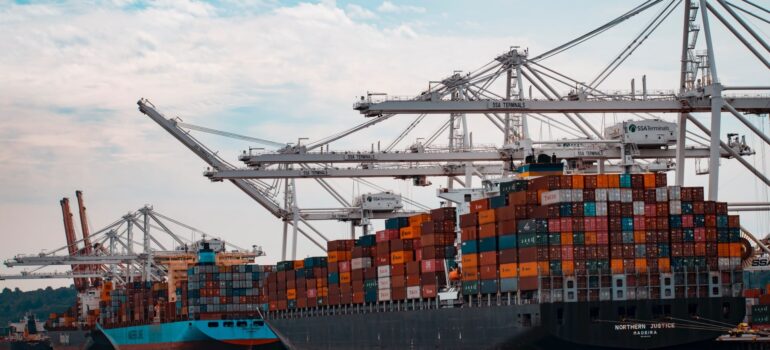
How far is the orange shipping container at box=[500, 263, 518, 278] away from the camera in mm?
52594

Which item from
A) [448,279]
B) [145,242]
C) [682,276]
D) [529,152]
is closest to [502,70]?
[529,152]

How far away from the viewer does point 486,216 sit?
5475 centimetres

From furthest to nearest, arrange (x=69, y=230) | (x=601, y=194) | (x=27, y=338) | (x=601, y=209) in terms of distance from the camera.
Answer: (x=69, y=230), (x=27, y=338), (x=601, y=194), (x=601, y=209)

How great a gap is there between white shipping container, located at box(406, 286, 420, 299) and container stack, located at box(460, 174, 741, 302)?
803cm

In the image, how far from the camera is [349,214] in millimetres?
85562

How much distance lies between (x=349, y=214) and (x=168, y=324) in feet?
47.5

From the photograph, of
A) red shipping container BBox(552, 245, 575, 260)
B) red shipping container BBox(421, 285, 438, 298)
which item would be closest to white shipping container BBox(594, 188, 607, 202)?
red shipping container BBox(552, 245, 575, 260)

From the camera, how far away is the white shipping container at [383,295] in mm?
63531

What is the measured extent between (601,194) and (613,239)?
182cm

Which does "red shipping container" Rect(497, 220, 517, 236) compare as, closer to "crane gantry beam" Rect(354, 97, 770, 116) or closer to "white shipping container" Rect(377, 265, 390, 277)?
"crane gantry beam" Rect(354, 97, 770, 116)

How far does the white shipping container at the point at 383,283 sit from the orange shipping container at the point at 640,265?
49.9ft

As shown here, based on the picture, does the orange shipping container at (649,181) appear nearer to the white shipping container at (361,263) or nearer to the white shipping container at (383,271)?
the white shipping container at (383,271)

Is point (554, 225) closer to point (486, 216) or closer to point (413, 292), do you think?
point (486, 216)

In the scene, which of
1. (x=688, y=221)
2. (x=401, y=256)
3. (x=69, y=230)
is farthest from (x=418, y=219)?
(x=69, y=230)
